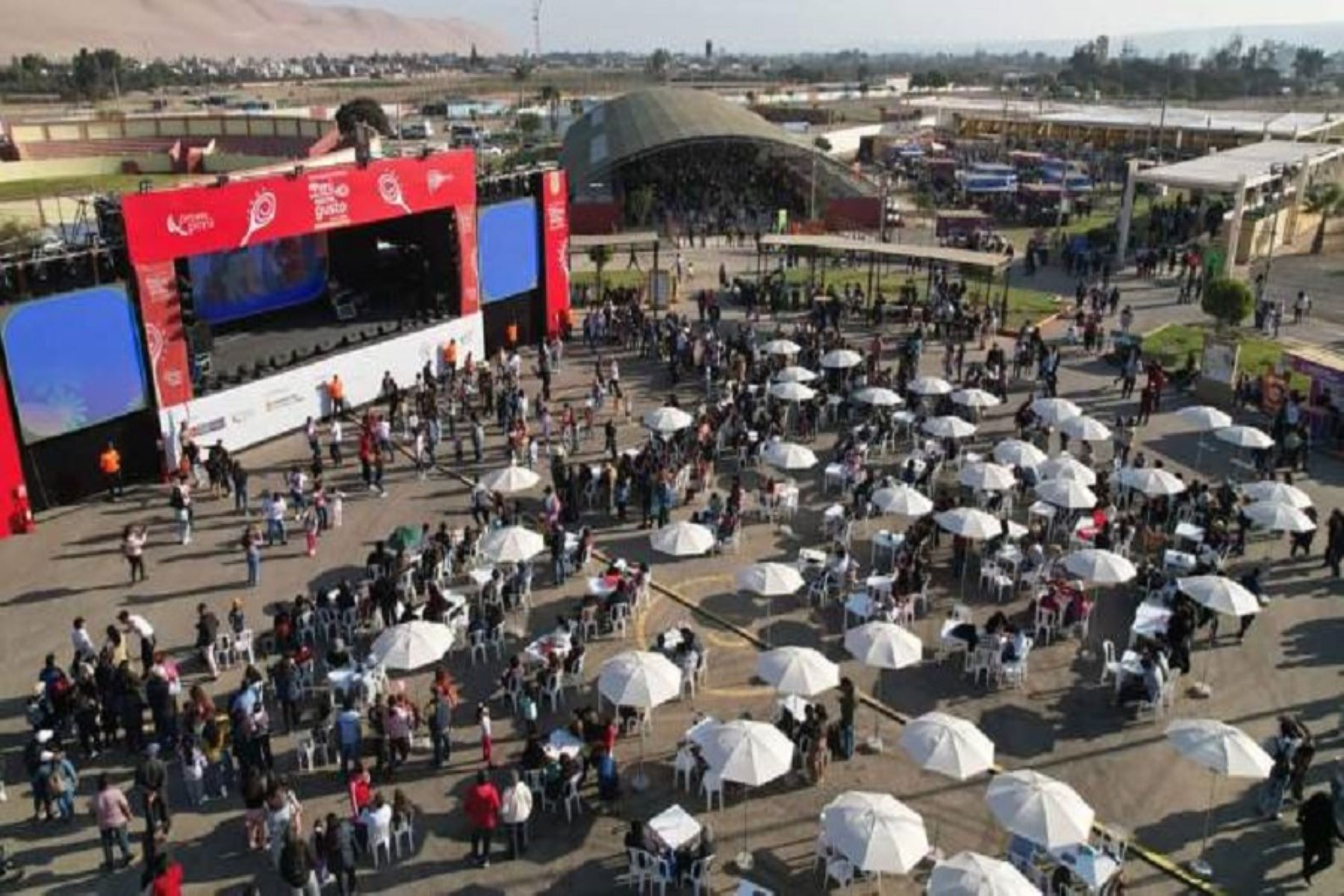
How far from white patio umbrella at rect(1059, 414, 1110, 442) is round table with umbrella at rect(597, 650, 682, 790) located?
12.5 metres

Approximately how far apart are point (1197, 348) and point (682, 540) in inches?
875

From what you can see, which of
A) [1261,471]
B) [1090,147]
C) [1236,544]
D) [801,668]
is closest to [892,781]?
[801,668]

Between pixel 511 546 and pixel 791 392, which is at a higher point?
pixel 791 392

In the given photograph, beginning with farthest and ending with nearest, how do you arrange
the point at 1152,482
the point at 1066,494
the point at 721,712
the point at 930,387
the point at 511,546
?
the point at 930,387 < the point at 1152,482 < the point at 1066,494 < the point at 511,546 < the point at 721,712

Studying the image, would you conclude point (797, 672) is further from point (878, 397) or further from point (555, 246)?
point (555, 246)

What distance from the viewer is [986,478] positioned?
2023cm

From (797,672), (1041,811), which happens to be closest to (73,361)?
(797,672)

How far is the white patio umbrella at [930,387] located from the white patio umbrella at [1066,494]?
236 inches

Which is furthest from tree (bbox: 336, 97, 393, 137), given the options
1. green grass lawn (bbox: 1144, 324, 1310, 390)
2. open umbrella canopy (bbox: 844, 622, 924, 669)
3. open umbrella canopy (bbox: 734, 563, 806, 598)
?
open umbrella canopy (bbox: 844, 622, 924, 669)

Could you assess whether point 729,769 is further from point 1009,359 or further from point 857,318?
point 857,318

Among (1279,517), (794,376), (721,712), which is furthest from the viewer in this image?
(794,376)

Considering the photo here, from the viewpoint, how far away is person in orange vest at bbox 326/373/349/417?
2653 centimetres

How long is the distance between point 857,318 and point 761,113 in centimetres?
6622

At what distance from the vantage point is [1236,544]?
1981cm
